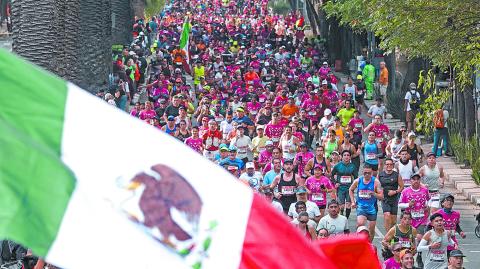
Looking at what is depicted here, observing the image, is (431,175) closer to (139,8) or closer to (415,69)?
(415,69)

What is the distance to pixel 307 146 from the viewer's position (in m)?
21.9

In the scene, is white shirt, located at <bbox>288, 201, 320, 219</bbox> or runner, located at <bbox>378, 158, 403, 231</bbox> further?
runner, located at <bbox>378, 158, 403, 231</bbox>

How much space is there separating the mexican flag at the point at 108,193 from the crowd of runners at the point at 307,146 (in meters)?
9.37

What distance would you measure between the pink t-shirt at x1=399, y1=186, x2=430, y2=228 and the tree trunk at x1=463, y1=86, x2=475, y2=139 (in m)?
12.9

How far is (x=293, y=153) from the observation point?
74.8 feet

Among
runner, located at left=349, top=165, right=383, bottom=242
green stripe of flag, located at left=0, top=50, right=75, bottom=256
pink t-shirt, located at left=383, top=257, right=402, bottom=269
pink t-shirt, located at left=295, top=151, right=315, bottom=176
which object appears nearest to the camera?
green stripe of flag, located at left=0, top=50, right=75, bottom=256

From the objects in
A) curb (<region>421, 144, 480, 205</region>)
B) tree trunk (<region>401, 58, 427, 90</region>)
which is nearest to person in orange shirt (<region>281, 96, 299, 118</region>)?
curb (<region>421, 144, 480, 205</region>)

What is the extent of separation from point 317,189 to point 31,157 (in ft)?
49.6

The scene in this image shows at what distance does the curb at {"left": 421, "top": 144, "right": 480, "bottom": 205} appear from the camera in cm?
2470

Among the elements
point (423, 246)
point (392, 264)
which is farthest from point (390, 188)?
point (392, 264)

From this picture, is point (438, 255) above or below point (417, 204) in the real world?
below

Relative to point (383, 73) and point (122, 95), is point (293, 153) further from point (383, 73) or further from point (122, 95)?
point (383, 73)

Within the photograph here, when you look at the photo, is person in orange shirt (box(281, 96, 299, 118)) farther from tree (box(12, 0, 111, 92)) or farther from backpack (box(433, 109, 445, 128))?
tree (box(12, 0, 111, 92))

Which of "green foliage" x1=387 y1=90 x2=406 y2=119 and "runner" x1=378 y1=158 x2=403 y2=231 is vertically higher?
"green foliage" x1=387 y1=90 x2=406 y2=119
